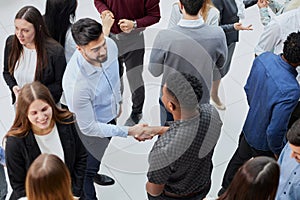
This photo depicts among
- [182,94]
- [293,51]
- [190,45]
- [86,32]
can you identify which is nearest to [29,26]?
[86,32]

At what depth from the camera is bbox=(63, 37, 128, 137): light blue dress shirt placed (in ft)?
8.78

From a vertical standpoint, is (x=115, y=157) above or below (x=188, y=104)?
below

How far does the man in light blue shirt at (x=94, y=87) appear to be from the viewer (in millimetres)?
2650

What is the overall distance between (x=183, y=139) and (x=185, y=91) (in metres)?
0.24

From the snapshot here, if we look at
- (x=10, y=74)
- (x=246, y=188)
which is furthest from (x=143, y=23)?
(x=246, y=188)

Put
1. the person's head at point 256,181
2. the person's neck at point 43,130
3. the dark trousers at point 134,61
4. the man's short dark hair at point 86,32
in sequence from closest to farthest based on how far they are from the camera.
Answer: the person's head at point 256,181, the person's neck at point 43,130, the man's short dark hair at point 86,32, the dark trousers at point 134,61

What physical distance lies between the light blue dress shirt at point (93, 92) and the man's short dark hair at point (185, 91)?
1.60 ft

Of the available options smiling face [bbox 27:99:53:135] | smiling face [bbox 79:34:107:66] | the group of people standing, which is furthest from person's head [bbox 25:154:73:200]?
smiling face [bbox 79:34:107:66]

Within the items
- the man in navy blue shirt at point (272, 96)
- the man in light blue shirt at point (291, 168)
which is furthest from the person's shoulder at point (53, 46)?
the man in light blue shirt at point (291, 168)

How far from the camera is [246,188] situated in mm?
1921

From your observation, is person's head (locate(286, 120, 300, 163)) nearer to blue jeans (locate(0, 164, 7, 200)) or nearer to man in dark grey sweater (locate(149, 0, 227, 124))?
man in dark grey sweater (locate(149, 0, 227, 124))

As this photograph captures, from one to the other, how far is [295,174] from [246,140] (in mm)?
712

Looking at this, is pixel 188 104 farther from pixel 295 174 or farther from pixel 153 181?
pixel 295 174

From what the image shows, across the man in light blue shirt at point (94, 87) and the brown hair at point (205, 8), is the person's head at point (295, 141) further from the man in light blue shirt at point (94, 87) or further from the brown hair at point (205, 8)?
the brown hair at point (205, 8)
